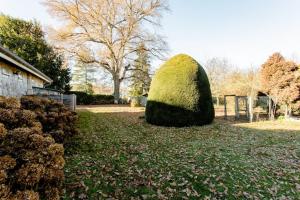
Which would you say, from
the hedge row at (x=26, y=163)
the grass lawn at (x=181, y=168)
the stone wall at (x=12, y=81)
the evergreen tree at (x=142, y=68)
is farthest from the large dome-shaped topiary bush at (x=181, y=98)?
the evergreen tree at (x=142, y=68)

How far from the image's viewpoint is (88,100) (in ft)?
110

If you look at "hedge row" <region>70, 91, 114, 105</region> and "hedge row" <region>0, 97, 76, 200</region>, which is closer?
"hedge row" <region>0, 97, 76, 200</region>

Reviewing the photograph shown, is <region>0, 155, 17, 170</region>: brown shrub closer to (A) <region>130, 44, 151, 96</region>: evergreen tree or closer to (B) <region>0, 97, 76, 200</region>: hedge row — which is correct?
(B) <region>0, 97, 76, 200</region>: hedge row

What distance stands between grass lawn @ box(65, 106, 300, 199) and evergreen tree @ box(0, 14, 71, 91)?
19.5 metres

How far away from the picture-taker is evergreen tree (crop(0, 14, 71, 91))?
79.6 ft

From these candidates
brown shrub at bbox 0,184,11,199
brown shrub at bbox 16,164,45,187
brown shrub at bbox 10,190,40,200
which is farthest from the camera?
brown shrub at bbox 16,164,45,187

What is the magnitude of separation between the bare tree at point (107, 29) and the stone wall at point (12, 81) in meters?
19.3

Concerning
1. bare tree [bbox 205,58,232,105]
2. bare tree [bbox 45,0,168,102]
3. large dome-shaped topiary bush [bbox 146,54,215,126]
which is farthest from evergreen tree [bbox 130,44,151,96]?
large dome-shaped topiary bush [bbox 146,54,215,126]

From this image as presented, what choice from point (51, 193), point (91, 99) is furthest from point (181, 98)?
point (91, 99)

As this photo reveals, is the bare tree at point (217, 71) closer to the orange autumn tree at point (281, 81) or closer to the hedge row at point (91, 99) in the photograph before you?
the hedge row at point (91, 99)

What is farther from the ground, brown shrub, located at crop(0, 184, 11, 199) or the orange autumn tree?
the orange autumn tree

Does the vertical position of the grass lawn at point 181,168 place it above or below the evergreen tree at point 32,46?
below

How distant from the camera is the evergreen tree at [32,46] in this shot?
24.3 meters

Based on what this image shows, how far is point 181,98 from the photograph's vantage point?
1208 centimetres
